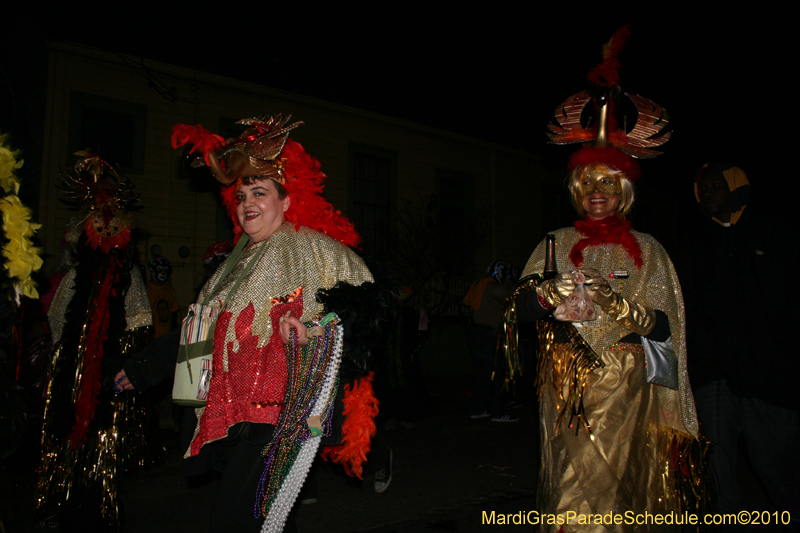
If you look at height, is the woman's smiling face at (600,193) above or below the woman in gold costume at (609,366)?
above

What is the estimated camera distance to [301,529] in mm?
3898

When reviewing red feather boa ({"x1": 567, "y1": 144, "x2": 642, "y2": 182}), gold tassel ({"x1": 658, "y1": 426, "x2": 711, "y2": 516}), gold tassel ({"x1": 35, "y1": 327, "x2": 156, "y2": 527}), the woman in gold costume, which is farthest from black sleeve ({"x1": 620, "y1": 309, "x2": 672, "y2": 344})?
gold tassel ({"x1": 35, "y1": 327, "x2": 156, "y2": 527})

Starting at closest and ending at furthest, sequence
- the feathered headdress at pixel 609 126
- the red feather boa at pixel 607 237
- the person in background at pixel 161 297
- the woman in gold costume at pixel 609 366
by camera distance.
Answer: the woman in gold costume at pixel 609 366 < the red feather boa at pixel 607 237 < the feathered headdress at pixel 609 126 < the person in background at pixel 161 297

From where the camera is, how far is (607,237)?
2936 mm

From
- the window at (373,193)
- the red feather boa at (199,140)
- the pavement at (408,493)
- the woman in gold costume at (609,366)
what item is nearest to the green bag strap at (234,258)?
the red feather boa at (199,140)

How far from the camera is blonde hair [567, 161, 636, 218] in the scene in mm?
2971

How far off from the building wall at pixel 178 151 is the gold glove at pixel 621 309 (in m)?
7.21

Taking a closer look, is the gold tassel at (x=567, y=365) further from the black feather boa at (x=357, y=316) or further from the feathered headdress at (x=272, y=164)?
the feathered headdress at (x=272, y=164)

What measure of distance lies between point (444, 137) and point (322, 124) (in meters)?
3.18

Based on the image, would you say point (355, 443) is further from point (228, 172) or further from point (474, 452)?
point (474, 452)

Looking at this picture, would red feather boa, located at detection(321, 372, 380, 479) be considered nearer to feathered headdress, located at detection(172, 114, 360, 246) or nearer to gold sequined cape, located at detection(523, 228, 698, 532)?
feathered headdress, located at detection(172, 114, 360, 246)

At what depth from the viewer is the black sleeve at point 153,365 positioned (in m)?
2.63

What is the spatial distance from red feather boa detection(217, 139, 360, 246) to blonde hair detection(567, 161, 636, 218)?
48.6 inches

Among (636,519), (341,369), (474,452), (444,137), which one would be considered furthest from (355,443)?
(444,137)
